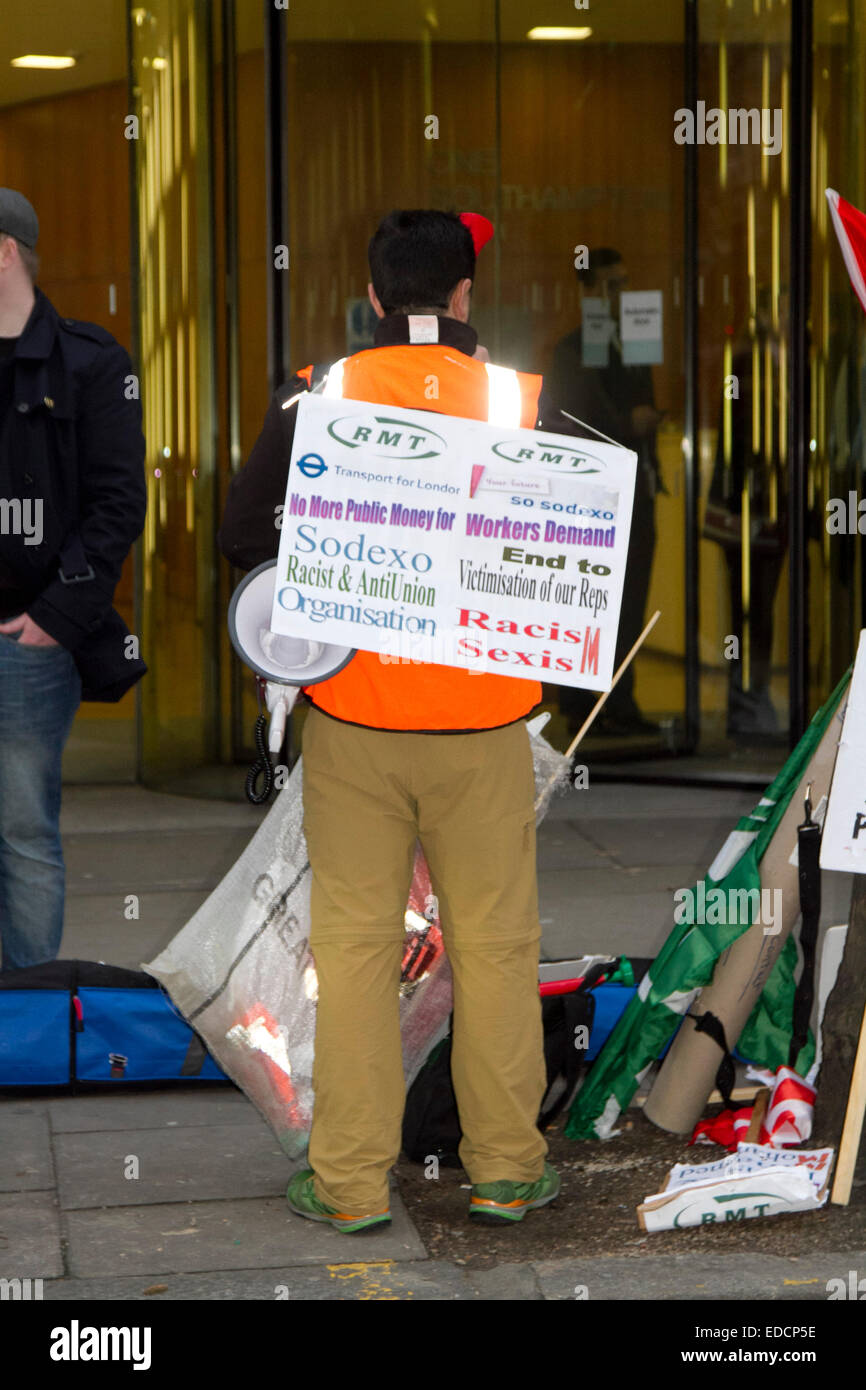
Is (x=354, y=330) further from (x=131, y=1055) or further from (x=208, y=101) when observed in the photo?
(x=131, y=1055)

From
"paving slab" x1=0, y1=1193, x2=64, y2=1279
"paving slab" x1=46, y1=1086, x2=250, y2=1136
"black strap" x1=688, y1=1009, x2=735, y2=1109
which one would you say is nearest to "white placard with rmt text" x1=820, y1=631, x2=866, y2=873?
"black strap" x1=688, y1=1009, x2=735, y2=1109

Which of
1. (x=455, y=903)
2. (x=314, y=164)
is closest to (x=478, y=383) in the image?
(x=455, y=903)

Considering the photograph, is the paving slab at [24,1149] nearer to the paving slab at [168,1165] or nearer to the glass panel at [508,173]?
the paving slab at [168,1165]

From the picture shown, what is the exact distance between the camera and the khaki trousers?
3.19 metres

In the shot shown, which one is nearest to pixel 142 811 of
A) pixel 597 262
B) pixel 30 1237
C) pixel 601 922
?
pixel 601 922

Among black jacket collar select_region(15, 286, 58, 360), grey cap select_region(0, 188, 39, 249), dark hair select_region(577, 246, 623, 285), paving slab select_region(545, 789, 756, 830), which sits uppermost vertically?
dark hair select_region(577, 246, 623, 285)

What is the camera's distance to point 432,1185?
11.6 feet

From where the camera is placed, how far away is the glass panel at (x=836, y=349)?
25.4 ft

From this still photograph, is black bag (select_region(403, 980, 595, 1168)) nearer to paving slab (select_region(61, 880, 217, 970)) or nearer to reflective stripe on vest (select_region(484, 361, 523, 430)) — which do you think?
reflective stripe on vest (select_region(484, 361, 523, 430))

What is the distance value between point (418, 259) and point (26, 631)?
1372 millimetres

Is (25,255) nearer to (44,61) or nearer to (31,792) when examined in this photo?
(31,792)

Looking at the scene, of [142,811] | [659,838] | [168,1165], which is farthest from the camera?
[142,811]

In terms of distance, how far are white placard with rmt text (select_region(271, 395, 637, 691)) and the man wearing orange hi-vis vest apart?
6 cm

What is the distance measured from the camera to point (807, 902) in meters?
3.50
